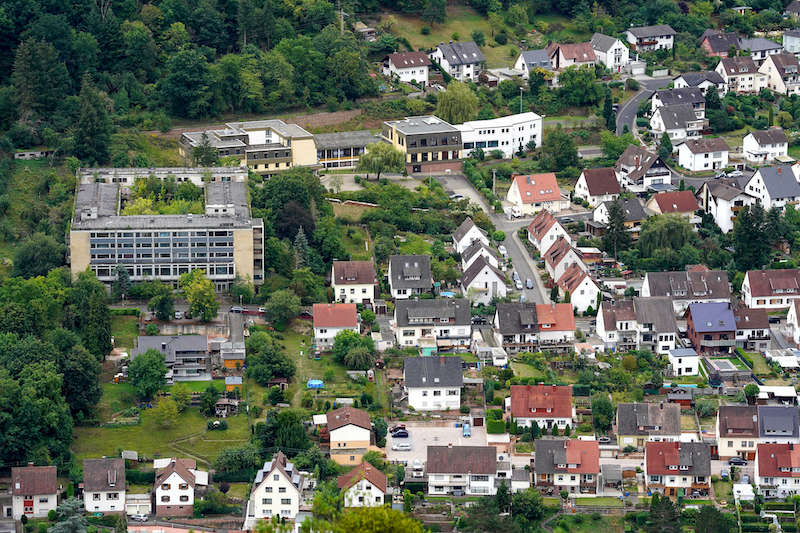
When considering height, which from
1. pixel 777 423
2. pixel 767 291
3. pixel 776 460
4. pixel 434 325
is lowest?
pixel 776 460

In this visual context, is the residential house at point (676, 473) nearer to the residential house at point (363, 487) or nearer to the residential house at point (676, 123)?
the residential house at point (363, 487)

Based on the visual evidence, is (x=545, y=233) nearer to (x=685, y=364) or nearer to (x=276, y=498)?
(x=685, y=364)

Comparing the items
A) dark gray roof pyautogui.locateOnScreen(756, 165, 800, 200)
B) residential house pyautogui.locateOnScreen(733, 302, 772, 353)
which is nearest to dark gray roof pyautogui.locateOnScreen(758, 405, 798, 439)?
residential house pyautogui.locateOnScreen(733, 302, 772, 353)

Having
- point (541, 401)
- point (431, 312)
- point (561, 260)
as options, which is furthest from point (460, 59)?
point (541, 401)

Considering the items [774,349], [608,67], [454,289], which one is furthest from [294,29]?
[774,349]

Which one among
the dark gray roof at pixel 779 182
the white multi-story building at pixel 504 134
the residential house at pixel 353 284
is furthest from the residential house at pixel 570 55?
the residential house at pixel 353 284

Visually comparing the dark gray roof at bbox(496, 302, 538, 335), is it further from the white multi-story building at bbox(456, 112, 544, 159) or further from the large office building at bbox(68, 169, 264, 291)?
the white multi-story building at bbox(456, 112, 544, 159)
